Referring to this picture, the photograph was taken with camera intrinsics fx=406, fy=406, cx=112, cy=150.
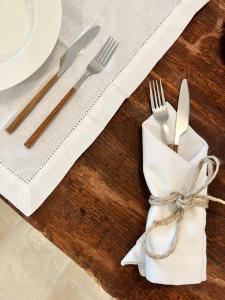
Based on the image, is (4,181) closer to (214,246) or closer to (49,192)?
(49,192)

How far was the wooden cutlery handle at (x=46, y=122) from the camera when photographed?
617 millimetres

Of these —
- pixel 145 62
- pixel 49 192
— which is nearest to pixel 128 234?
pixel 49 192

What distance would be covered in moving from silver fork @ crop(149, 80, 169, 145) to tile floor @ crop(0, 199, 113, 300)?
25 cm

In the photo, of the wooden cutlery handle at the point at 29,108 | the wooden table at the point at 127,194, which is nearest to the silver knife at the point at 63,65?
the wooden cutlery handle at the point at 29,108

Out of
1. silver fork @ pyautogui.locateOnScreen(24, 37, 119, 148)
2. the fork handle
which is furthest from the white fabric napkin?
silver fork @ pyautogui.locateOnScreen(24, 37, 119, 148)

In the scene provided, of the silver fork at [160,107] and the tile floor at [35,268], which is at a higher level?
the silver fork at [160,107]

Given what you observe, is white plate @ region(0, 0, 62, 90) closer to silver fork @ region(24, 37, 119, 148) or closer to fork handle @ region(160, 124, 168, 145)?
silver fork @ region(24, 37, 119, 148)

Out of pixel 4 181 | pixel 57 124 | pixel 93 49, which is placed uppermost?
pixel 93 49

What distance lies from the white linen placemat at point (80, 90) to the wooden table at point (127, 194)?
2 centimetres

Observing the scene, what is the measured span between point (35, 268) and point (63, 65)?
327mm

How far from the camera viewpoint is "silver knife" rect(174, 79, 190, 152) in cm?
62

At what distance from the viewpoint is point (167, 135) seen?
63cm

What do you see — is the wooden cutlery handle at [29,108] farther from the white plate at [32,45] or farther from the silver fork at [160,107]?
the silver fork at [160,107]

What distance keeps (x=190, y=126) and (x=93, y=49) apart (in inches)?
7.8
